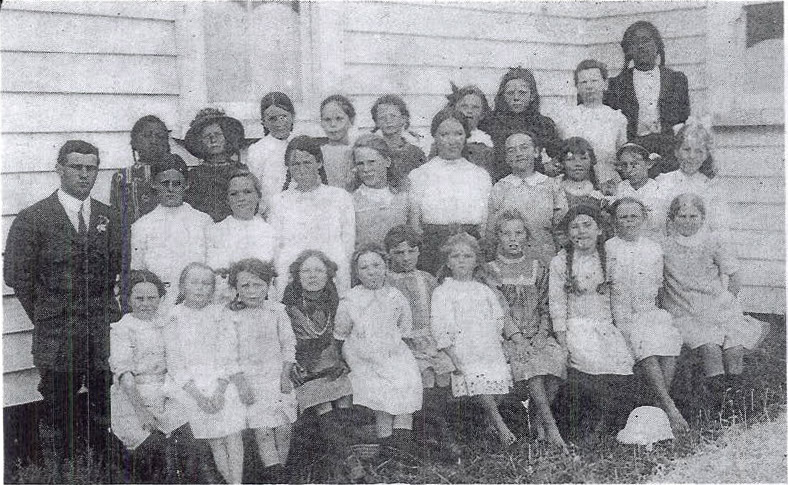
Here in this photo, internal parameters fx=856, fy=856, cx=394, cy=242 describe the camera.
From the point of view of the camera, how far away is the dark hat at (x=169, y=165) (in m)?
3.73

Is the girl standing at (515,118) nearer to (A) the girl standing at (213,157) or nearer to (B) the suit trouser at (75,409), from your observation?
(A) the girl standing at (213,157)

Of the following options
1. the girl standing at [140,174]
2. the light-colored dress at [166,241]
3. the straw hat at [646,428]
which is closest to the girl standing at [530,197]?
the straw hat at [646,428]

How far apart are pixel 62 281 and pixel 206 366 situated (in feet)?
2.45

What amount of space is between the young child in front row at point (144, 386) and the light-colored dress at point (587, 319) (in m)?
1.76

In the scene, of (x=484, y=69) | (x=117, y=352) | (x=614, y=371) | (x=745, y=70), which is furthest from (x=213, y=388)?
(x=745, y=70)

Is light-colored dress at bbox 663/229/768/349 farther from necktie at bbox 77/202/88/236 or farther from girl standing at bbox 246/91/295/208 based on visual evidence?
necktie at bbox 77/202/88/236

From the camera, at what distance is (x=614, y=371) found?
155 inches

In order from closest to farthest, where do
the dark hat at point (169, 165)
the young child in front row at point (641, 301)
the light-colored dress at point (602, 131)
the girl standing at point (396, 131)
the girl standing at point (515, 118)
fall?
the dark hat at point (169, 165) < the young child in front row at point (641, 301) < the girl standing at point (396, 131) < the girl standing at point (515, 118) < the light-colored dress at point (602, 131)

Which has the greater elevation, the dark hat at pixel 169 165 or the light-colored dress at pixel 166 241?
the dark hat at pixel 169 165

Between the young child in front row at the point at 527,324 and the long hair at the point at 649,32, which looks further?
the long hair at the point at 649,32

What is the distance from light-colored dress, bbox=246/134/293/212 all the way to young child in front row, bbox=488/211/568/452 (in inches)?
42.2

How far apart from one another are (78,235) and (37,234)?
0.17m

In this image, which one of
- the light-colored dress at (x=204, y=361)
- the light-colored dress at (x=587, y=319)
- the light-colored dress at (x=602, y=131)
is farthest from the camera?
the light-colored dress at (x=602, y=131)

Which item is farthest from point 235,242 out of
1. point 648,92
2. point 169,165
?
point 648,92
